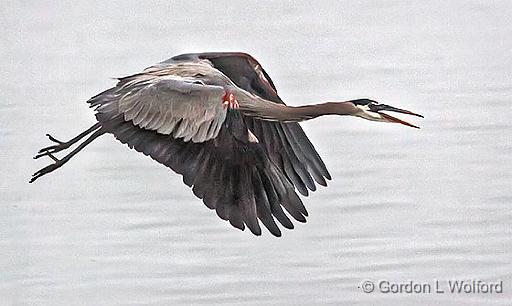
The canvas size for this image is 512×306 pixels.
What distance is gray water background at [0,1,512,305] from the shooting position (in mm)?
4410

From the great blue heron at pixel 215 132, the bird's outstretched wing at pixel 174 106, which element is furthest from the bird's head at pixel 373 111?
the bird's outstretched wing at pixel 174 106

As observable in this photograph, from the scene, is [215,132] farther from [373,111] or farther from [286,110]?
[373,111]

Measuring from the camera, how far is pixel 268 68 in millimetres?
6551

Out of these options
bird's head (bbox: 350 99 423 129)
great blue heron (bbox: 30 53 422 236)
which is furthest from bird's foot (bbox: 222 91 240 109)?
bird's head (bbox: 350 99 423 129)

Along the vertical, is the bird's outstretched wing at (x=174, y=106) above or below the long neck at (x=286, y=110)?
below

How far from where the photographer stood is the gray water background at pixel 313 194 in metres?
4.41

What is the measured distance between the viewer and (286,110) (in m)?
4.08

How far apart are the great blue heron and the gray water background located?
15.2 inches

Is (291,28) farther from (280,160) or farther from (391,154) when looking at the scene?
(280,160)

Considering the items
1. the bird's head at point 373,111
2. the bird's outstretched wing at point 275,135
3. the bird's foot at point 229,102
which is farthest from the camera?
the bird's outstretched wing at point 275,135

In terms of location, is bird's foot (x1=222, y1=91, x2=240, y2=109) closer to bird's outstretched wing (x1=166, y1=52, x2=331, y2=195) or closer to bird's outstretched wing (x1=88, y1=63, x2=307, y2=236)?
bird's outstretched wing (x1=88, y1=63, x2=307, y2=236)

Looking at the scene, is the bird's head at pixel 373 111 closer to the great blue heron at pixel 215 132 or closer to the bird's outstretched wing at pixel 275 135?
the great blue heron at pixel 215 132

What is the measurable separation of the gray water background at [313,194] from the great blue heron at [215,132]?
1.26 feet

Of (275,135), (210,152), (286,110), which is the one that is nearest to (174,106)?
(210,152)
